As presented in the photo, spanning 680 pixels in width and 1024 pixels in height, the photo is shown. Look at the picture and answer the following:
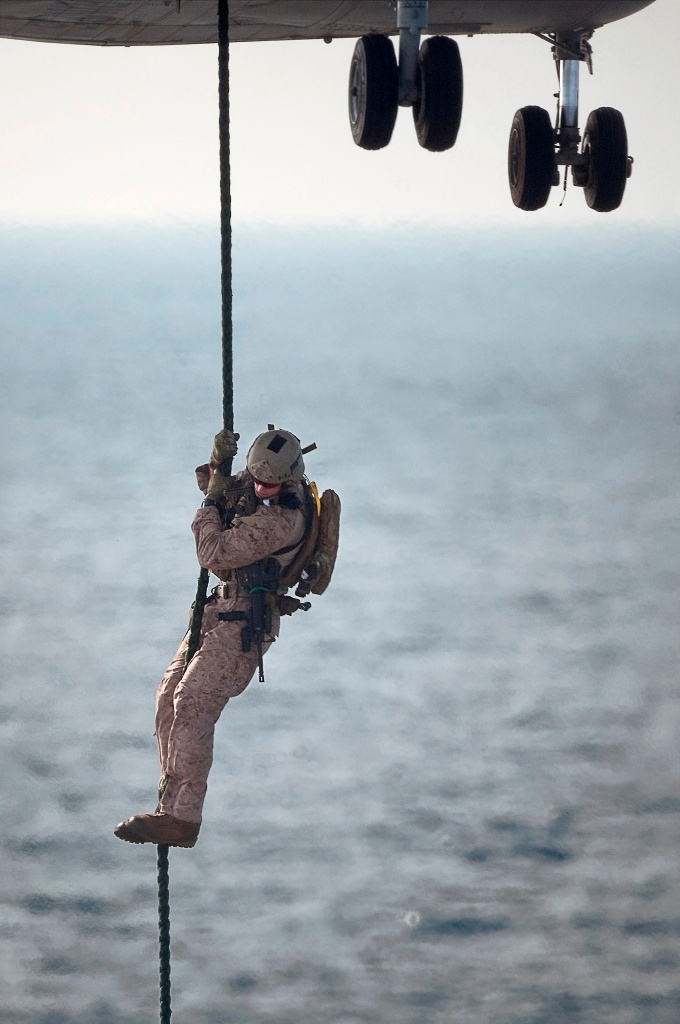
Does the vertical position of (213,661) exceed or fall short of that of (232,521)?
it falls short

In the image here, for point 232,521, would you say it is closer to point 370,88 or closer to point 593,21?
point 370,88

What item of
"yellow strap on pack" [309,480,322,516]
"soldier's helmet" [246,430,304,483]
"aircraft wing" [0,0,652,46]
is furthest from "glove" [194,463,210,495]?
"aircraft wing" [0,0,652,46]

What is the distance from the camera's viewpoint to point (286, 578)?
627 inches

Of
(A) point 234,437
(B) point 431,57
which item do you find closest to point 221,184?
(A) point 234,437

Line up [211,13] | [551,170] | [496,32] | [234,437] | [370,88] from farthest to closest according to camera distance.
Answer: [496,32] → [551,170] → [211,13] → [370,88] → [234,437]

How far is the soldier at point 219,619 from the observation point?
15.0 meters

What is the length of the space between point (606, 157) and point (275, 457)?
9030 mm

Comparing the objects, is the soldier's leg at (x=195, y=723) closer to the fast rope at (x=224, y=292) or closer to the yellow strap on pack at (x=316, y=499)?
the fast rope at (x=224, y=292)

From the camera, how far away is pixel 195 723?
1527cm

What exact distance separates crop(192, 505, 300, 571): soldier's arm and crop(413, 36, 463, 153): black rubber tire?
6439 mm

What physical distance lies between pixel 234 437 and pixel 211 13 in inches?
312

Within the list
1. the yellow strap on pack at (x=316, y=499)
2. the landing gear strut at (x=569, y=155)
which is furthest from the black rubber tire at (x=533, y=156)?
the yellow strap on pack at (x=316, y=499)

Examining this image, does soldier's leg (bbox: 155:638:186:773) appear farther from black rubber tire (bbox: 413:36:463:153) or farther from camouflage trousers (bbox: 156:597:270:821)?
black rubber tire (bbox: 413:36:463:153)

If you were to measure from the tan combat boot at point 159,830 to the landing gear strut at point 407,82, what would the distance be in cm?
915
